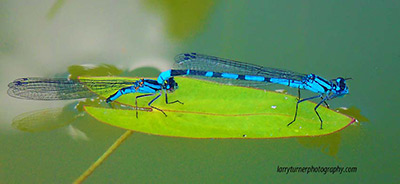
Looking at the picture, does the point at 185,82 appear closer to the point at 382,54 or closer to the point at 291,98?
the point at 291,98

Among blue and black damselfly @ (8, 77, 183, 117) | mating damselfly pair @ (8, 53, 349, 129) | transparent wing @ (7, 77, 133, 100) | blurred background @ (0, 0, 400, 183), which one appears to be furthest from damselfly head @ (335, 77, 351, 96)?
transparent wing @ (7, 77, 133, 100)

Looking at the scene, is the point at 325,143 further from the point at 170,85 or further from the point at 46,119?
the point at 46,119

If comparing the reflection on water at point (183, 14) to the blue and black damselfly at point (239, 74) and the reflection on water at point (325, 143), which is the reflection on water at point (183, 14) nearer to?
the blue and black damselfly at point (239, 74)

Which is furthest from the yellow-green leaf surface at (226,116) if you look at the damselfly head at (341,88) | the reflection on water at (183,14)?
the reflection on water at (183,14)

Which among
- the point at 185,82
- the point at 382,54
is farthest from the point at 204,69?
the point at 382,54

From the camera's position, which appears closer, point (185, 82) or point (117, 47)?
point (185, 82)

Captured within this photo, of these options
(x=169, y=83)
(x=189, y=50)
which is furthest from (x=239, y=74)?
(x=169, y=83)

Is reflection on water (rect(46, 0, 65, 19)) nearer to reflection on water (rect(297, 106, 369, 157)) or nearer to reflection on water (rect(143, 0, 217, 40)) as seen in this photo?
reflection on water (rect(143, 0, 217, 40))
